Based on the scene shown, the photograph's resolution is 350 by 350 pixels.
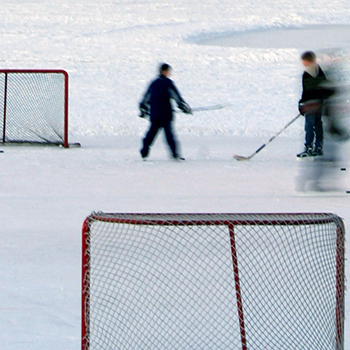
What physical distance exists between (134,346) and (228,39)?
818 inches

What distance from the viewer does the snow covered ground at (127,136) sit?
5172 mm

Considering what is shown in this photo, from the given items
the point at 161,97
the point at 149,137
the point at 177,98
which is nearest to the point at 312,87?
the point at 177,98

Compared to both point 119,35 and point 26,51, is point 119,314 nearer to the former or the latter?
point 26,51

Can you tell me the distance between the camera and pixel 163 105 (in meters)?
10.1

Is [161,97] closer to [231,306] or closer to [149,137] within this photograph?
[149,137]

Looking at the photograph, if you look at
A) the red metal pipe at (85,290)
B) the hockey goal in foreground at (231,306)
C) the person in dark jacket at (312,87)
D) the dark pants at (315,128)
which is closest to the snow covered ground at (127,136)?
the hockey goal in foreground at (231,306)

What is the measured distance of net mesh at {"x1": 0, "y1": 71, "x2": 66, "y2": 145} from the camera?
12016mm

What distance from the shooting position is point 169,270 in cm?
487

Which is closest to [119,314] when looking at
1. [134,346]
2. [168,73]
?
[134,346]

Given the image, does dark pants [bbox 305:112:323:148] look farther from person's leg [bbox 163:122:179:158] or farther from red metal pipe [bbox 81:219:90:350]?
red metal pipe [bbox 81:219:90:350]

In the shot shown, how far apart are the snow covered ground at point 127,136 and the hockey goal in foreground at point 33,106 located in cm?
64

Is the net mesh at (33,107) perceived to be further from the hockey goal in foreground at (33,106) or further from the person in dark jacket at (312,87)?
the person in dark jacket at (312,87)

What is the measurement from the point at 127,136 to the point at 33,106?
184cm

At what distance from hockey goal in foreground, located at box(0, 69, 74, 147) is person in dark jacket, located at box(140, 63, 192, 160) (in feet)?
7.13
